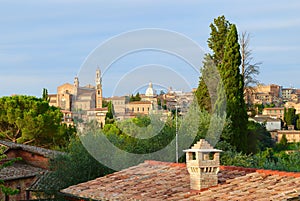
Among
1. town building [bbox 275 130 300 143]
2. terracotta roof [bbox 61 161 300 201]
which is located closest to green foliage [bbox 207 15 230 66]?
terracotta roof [bbox 61 161 300 201]

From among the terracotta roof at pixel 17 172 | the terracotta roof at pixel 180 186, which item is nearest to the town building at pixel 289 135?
the terracotta roof at pixel 17 172

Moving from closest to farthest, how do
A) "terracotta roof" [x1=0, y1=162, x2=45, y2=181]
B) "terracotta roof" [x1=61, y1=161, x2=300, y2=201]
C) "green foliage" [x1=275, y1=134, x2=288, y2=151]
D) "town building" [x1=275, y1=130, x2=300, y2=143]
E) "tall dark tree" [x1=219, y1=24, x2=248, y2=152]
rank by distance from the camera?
"terracotta roof" [x1=61, y1=161, x2=300, y2=201]
"terracotta roof" [x1=0, y1=162, x2=45, y2=181]
"tall dark tree" [x1=219, y1=24, x2=248, y2=152]
"green foliage" [x1=275, y1=134, x2=288, y2=151]
"town building" [x1=275, y1=130, x2=300, y2=143]

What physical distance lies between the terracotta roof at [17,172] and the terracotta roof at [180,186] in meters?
8.14

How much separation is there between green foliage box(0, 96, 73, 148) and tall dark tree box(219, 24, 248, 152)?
932cm

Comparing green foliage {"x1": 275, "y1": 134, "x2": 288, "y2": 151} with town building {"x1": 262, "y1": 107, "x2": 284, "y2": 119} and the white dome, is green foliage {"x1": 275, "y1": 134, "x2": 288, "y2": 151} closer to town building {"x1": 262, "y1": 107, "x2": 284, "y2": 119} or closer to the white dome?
town building {"x1": 262, "y1": 107, "x2": 284, "y2": 119}

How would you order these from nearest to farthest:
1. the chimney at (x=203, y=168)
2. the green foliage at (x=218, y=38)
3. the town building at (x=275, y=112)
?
the chimney at (x=203, y=168)
the green foliage at (x=218, y=38)
the town building at (x=275, y=112)

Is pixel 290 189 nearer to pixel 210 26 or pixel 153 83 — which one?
pixel 153 83

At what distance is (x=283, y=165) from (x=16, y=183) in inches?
379

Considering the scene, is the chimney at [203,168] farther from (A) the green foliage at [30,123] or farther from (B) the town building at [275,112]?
(B) the town building at [275,112]

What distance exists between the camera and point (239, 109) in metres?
22.4

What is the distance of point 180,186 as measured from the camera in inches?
390

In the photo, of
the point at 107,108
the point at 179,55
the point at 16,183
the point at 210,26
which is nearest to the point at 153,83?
the point at 179,55

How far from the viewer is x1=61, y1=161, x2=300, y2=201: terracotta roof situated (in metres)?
8.62

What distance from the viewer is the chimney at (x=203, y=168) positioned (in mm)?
9211
